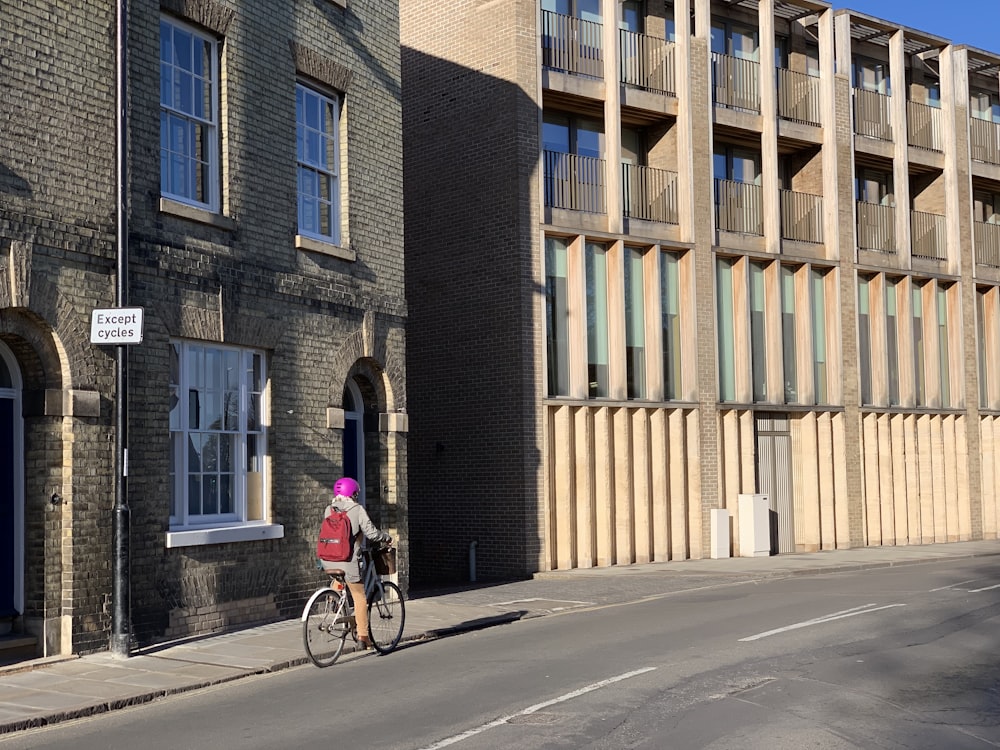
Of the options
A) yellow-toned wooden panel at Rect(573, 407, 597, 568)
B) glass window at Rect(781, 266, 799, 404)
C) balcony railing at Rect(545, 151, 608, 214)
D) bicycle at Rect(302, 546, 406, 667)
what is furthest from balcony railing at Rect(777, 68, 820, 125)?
bicycle at Rect(302, 546, 406, 667)

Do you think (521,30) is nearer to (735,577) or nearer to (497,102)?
(497,102)

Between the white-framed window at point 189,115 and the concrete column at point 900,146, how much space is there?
19.0m

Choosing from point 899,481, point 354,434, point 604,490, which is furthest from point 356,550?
point 899,481

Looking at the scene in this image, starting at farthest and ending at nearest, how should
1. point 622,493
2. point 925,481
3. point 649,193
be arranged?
point 925,481
point 649,193
point 622,493

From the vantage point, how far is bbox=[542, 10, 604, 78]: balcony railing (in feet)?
76.3

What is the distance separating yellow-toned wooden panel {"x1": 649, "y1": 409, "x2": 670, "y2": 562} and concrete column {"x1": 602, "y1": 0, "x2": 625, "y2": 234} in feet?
11.8

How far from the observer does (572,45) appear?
23.6m

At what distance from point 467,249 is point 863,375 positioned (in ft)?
32.8

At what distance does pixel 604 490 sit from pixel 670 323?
3.79m

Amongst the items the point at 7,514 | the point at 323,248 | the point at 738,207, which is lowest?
the point at 7,514

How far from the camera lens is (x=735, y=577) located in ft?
67.6

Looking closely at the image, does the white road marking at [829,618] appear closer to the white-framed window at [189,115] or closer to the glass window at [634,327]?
the white-framed window at [189,115]

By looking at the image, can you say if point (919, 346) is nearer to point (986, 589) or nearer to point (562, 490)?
point (562, 490)

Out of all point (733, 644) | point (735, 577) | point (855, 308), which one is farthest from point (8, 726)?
point (855, 308)
